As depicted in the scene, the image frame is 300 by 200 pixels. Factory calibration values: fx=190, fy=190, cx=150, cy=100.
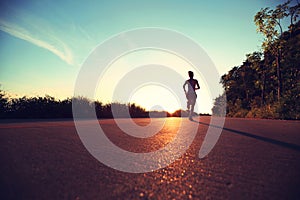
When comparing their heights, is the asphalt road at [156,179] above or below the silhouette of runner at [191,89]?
below

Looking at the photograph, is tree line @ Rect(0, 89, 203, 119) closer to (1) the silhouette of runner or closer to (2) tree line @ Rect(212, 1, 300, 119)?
(1) the silhouette of runner

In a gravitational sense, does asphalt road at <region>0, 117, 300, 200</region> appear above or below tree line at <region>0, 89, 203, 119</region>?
below

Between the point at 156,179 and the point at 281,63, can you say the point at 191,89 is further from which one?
the point at 281,63

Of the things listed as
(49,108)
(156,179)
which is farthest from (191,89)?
(49,108)

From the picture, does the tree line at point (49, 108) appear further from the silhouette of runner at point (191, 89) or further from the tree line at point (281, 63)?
the tree line at point (281, 63)

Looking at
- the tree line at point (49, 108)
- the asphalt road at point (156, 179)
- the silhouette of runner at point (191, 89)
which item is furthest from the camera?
the tree line at point (49, 108)

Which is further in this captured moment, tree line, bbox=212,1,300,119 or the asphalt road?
tree line, bbox=212,1,300,119

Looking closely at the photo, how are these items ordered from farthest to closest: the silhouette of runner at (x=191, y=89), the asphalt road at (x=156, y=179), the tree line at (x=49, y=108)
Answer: the tree line at (x=49, y=108) → the silhouette of runner at (x=191, y=89) → the asphalt road at (x=156, y=179)

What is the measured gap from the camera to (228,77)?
3388 centimetres

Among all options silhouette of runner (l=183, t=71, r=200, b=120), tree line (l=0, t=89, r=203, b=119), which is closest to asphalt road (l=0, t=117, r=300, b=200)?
silhouette of runner (l=183, t=71, r=200, b=120)

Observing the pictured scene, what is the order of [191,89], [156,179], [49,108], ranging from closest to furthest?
[156,179] → [191,89] → [49,108]

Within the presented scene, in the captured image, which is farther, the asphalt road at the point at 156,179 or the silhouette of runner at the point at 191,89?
the silhouette of runner at the point at 191,89

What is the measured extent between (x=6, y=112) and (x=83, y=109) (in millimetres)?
4538

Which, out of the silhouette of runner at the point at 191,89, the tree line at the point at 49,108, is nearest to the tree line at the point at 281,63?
the silhouette of runner at the point at 191,89
